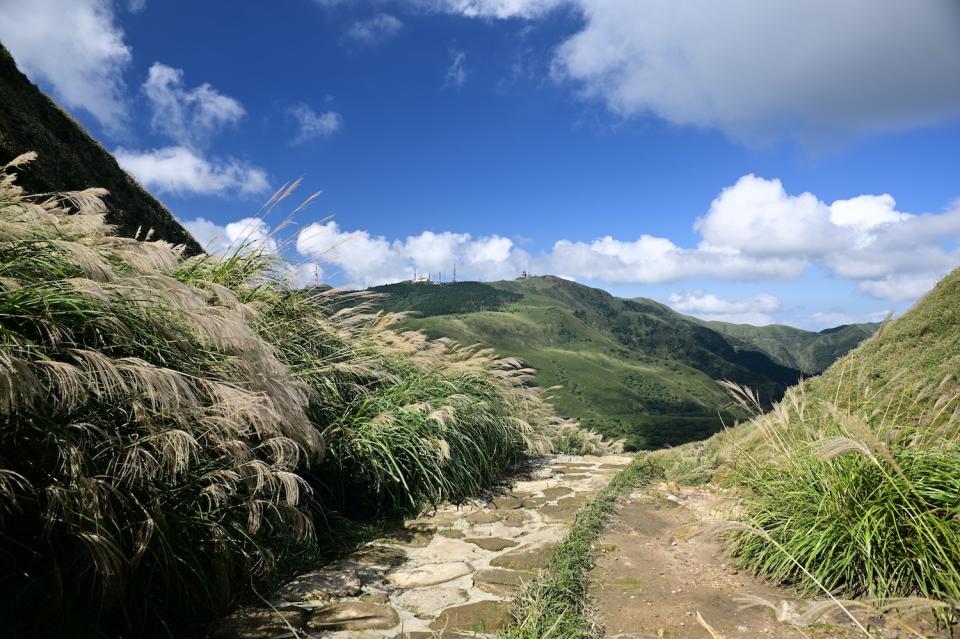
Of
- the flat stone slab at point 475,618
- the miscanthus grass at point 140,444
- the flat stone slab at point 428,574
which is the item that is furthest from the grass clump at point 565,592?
the miscanthus grass at point 140,444

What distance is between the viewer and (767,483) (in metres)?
3.36

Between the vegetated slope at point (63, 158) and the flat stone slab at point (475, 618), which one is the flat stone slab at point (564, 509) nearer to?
the flat stone slab at point (475, 618)

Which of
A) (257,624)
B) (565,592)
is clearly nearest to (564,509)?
(565,592)

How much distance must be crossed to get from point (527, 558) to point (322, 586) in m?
1.30

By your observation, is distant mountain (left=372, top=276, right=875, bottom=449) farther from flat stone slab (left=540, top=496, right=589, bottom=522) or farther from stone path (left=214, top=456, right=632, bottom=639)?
stone path (left=214, top=456, right=632, bottom=639)

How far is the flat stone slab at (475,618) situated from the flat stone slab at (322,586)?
0.55 m

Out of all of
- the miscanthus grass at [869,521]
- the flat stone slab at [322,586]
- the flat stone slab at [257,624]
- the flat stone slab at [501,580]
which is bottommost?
the flat stone slab at [501,580]

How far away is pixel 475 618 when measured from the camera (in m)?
2.67

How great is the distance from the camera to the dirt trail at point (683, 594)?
2.47 metres

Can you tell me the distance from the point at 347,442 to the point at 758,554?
2792 millimetres

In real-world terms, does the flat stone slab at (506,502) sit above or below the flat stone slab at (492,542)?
above

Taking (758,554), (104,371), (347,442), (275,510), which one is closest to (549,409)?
(347,442)

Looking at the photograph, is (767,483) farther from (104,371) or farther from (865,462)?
(104,371)

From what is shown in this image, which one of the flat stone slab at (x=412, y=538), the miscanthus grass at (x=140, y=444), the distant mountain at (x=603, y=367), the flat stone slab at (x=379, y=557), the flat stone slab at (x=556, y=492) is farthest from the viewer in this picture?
the distant mountain at (x=603, y=367)
